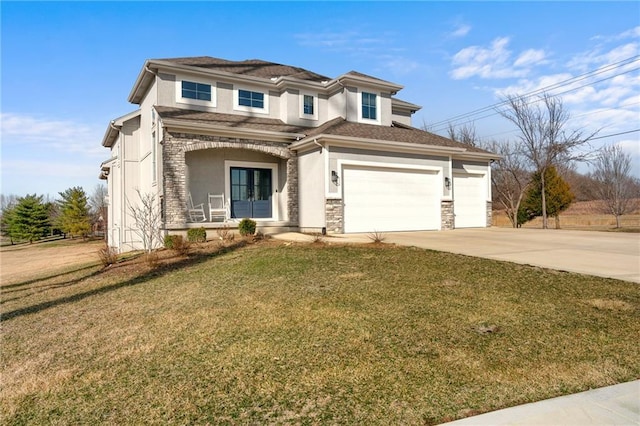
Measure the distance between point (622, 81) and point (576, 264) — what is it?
15.3m

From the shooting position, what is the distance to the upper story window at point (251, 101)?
48.9ft

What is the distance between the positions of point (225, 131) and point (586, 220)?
26.4m

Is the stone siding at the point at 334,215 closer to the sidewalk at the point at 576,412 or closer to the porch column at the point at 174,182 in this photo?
the porch column at the point at 174,182

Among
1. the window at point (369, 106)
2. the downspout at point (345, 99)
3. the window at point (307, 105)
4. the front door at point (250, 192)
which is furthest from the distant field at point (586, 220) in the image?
the front door at point (250, 192)

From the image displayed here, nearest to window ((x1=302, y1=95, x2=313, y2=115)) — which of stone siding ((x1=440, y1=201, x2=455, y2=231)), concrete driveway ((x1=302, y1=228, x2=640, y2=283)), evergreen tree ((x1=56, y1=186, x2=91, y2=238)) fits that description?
stone siding ((x1=440, y1=201, x2=455, y2=231))

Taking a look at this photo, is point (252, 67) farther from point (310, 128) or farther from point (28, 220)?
point (28, 220)

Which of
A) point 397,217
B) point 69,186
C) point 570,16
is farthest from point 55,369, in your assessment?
point 69,186

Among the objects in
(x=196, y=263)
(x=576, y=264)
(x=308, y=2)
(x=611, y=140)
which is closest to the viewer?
(x=576, y=264)

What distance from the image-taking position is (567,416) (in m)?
2.46

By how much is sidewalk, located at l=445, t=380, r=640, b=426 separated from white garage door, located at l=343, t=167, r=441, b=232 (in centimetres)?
997

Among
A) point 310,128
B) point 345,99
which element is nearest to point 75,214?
point 310,128

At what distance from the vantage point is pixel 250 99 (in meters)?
15.2

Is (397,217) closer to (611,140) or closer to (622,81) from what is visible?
(622,81)

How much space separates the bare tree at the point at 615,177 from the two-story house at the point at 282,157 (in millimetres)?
11724
